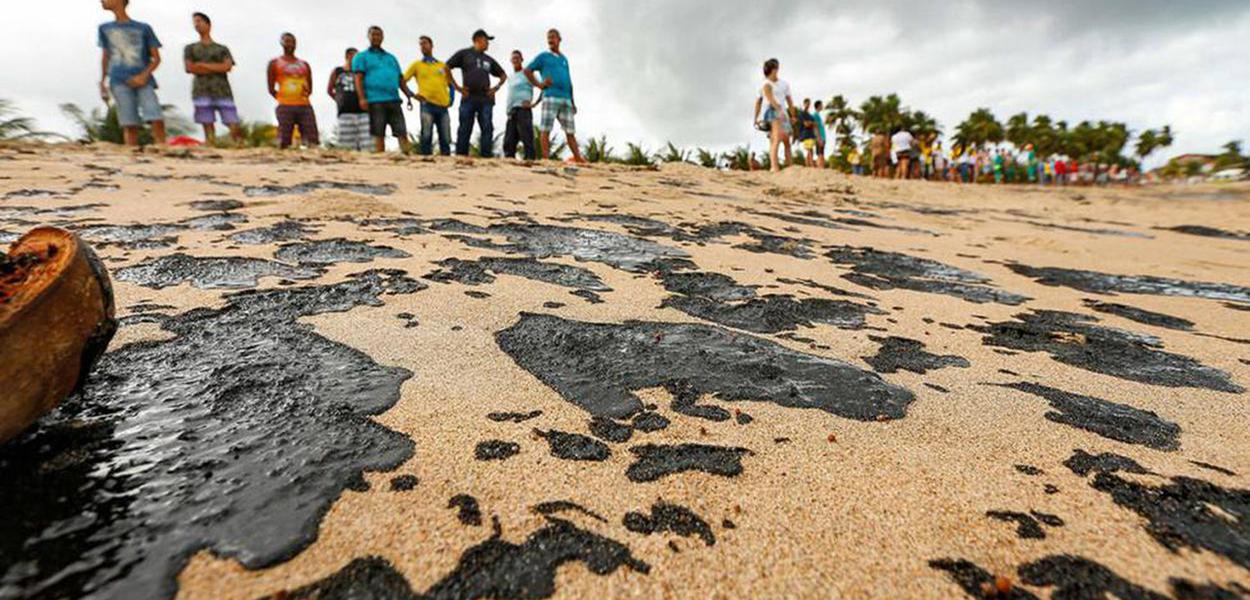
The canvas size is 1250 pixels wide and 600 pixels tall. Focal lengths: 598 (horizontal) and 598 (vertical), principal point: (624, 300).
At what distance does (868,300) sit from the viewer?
2295mm

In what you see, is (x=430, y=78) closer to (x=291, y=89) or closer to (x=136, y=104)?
(x=291, y=89)

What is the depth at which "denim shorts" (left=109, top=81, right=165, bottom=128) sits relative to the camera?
5543mm

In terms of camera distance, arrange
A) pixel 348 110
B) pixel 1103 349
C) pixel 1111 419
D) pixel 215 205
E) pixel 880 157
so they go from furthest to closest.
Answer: pixel 880 157 → pixel 348 110 → pixel 215 205 → pixel 1103 349 → pixel 1111 419

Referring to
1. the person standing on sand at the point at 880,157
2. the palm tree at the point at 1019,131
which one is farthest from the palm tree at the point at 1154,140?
the person standing on sand at the point at 880,157

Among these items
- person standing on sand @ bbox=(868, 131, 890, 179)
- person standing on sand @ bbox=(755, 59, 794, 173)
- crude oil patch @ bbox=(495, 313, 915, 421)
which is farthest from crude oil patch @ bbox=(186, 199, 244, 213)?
person standing on sand @ bbox=(868, 131, 890, 179)

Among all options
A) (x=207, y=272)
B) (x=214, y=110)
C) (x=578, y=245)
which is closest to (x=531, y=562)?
(x=207, y=272)

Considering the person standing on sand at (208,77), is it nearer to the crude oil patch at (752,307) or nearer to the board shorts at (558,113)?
the board shorts at (558,113)

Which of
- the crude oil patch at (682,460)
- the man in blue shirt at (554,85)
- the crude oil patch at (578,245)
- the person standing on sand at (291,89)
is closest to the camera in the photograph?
the crude oil patch at (682,460)

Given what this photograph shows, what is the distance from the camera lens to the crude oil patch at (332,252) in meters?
2.29

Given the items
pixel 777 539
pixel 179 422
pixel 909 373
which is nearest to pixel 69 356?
pixel 179 422

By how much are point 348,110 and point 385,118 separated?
0.59 meters

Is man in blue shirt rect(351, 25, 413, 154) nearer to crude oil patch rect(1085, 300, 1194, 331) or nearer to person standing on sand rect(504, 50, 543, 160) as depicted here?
person standing on sand rect(504, 50, 543, 160)

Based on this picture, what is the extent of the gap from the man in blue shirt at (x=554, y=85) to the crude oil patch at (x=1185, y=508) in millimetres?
6572

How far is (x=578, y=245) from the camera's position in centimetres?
289
